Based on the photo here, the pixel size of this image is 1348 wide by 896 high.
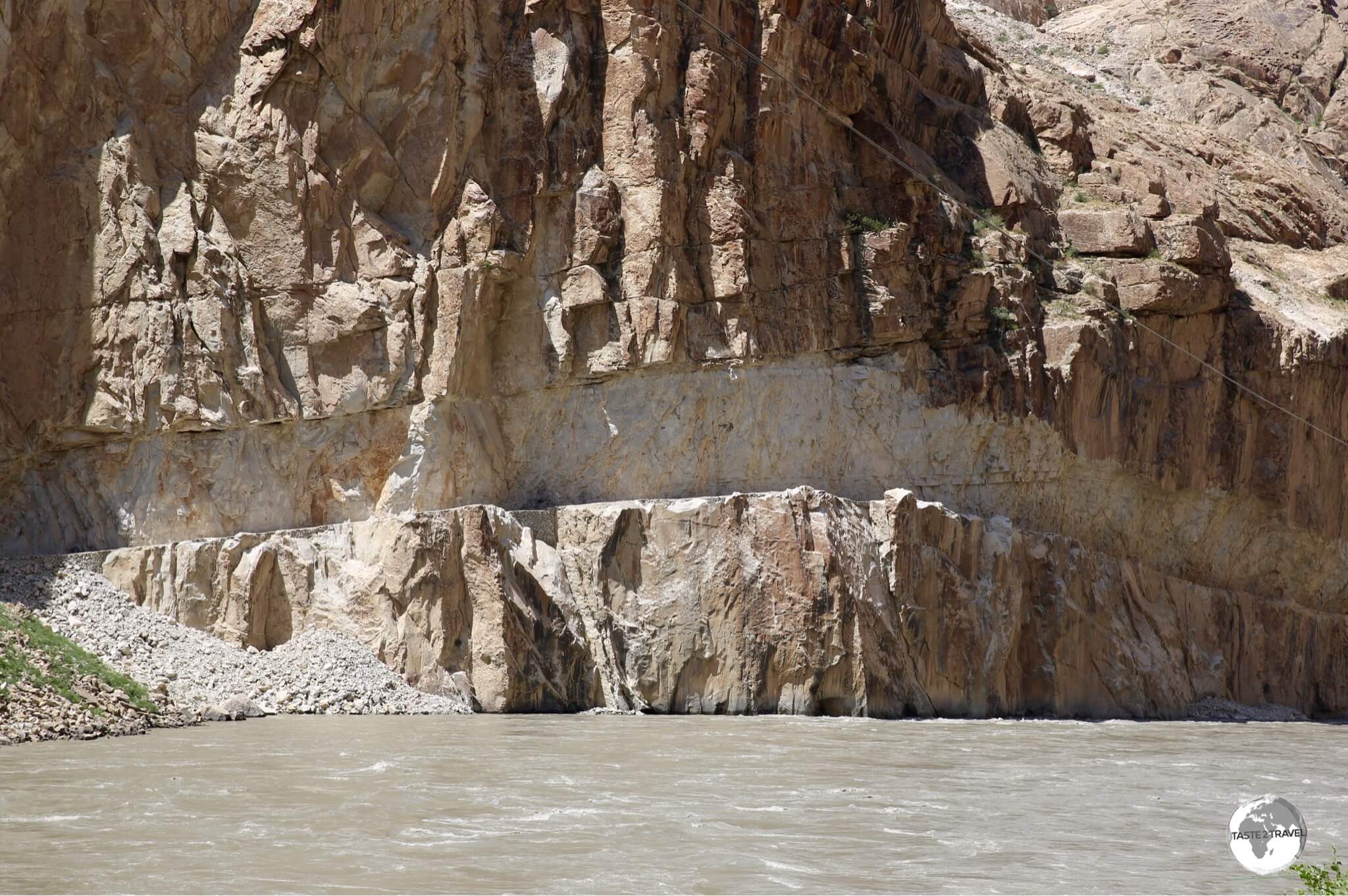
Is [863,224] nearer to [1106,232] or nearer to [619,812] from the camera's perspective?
[1106,232]

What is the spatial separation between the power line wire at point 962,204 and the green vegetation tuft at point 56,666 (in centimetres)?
1725

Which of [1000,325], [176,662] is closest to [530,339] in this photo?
[176,662]

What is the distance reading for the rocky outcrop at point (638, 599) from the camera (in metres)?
27.1

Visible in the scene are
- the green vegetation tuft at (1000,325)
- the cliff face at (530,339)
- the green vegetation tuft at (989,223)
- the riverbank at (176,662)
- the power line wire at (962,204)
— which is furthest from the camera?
the green vegetation tuft at (989,223)

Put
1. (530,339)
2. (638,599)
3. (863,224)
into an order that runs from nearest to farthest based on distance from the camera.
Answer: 1. (638,599)
2. (530,339)
3. (863,224)

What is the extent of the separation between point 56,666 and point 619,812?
394 inches

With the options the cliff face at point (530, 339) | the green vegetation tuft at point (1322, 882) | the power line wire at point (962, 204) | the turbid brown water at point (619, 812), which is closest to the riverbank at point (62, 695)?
the turbid brown water at point (619, 812)

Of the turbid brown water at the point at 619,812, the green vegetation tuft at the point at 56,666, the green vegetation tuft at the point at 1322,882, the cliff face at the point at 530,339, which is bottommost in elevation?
the turbid brown water at the point at 619,812

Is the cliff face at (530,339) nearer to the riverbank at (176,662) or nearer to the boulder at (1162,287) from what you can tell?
the riverbank at (176,662)

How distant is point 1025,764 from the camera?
67.7 feet

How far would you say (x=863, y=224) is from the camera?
32781 millimetres

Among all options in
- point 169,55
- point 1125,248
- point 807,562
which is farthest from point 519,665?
point 1125,248

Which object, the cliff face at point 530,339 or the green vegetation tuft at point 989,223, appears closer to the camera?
the cliff face at point 530,339

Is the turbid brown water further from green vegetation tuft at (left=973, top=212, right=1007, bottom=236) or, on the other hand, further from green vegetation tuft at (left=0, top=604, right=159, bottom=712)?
green vegetation tuft at (left=973, top=212, right=1007, bottom=236)
